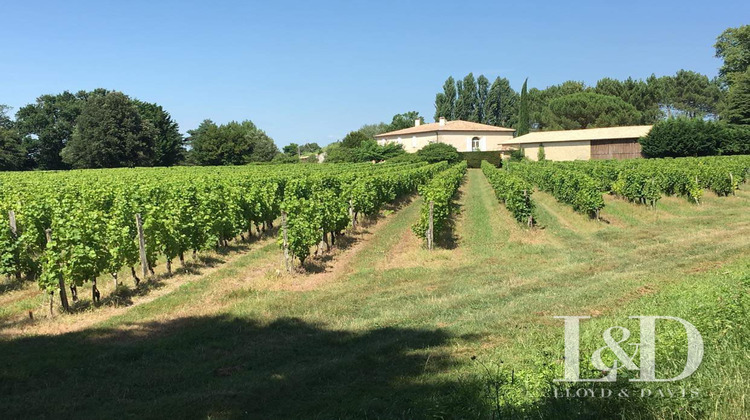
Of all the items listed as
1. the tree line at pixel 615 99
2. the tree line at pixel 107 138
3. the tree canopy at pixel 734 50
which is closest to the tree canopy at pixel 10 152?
the tree line at pixel 107 138

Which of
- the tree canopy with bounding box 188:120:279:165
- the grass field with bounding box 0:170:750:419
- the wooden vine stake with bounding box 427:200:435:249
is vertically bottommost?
the grass field with bounding box 0:170:750:419

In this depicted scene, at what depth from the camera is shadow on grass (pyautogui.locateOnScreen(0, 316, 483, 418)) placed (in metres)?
4.51

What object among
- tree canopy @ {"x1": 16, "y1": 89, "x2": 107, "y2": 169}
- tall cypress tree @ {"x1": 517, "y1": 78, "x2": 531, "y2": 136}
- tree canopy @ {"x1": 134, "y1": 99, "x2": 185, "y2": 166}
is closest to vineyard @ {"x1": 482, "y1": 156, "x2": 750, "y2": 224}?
tall cypress tree @ {"x1": 517, "y1": 78, "x2": 531, "y2": 136}

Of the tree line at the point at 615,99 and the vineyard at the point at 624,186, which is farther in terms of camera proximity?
the tree line at the point at 615,99

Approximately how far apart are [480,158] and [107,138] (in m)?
49.4

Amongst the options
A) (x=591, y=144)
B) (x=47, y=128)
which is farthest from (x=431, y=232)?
(x=47, y=128)

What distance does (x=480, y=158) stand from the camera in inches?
2502

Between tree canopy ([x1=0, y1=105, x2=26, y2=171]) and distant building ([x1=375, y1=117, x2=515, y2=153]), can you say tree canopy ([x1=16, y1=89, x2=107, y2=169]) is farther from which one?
distant building ([x1=375, y1=117, x2=515, y2=153])

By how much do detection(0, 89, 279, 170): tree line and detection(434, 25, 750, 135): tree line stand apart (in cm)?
4407

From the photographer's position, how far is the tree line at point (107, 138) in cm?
5869

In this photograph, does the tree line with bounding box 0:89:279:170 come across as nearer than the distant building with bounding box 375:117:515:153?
Yes

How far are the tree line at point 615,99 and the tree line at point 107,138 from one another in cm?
4407

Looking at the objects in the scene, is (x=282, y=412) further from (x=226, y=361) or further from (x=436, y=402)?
(x=226, y=361)

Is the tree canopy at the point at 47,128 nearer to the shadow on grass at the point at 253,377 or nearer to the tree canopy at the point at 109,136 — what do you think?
the tree canopy at the point at 109,136
